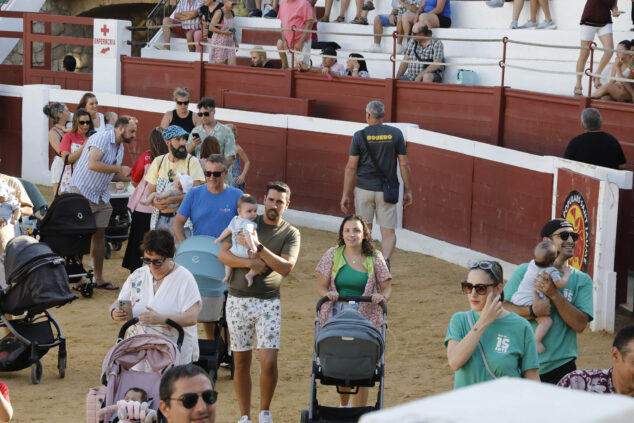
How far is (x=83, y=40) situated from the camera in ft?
62.2

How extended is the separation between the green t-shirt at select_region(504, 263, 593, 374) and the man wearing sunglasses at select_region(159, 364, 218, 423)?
1.93 metres

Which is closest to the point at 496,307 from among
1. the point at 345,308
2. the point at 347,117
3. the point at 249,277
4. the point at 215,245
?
the point at 345,308

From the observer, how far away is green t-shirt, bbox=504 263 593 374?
572 centimetres

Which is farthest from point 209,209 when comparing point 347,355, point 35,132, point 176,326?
point 35,132

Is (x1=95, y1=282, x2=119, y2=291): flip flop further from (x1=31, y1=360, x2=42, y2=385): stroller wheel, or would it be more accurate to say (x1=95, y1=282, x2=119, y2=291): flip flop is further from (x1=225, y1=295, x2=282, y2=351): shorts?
(x1=225, y1=295, x2=282, y2=351): shorts

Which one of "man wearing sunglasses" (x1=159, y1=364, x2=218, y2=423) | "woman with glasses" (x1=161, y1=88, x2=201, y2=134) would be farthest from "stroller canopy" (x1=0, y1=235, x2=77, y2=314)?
"woman with glasses" (x1=161, y1=88, x2=201, y2=134)

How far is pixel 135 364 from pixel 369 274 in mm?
1607

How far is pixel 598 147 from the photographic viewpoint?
1017cm

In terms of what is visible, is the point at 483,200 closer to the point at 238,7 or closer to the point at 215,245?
the point at 215,245

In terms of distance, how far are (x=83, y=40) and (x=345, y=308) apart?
13.6 meters

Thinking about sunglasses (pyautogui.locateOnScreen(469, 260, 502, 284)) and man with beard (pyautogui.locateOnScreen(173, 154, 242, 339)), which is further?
man with beard (pyautogui.locateOnScreen(173, 154, 242, 339))

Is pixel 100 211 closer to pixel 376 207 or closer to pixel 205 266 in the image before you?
pixel 376 207

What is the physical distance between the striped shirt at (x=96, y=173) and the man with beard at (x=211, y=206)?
271cm

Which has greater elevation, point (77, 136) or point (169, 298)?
point (77, 136)
